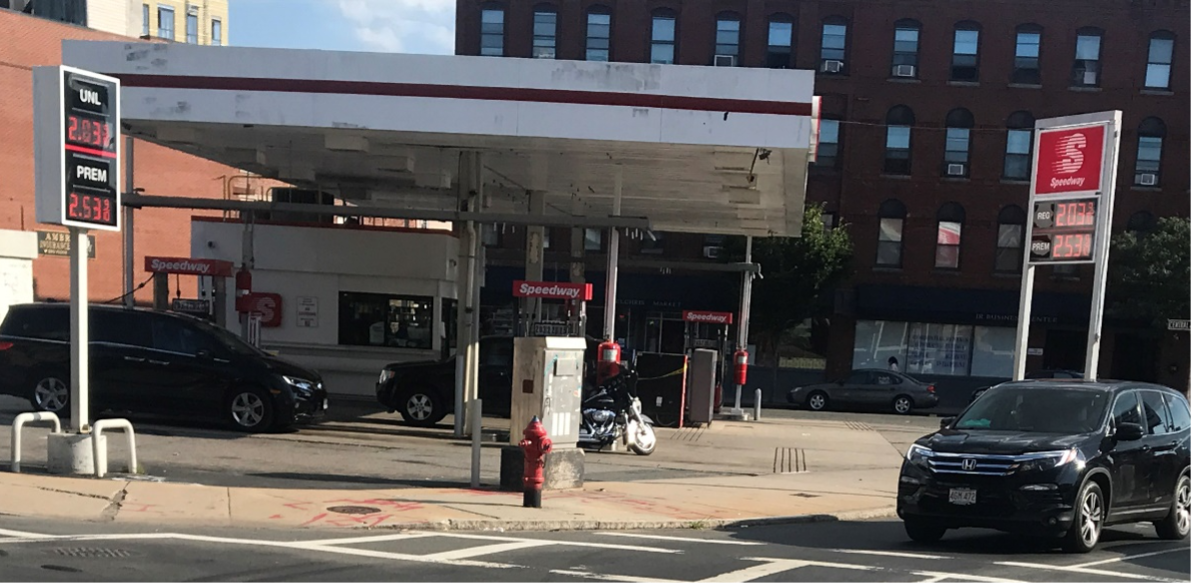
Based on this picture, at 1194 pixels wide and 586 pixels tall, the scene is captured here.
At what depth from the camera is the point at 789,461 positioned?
752 inches

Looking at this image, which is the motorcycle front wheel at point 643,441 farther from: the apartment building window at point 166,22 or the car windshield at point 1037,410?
the apartment building window at point 166,22

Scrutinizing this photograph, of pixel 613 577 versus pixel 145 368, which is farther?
pixel 145 368

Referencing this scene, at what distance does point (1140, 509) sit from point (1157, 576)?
213 centimetres

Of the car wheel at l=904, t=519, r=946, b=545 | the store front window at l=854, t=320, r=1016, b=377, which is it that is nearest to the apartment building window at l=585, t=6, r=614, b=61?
the store front window at l=854, t=320, r=1016, b=377

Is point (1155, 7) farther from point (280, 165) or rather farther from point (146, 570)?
point (146, 570)

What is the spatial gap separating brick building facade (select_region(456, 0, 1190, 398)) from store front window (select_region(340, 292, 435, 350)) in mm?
19861

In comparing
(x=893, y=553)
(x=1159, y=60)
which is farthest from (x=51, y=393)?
(x=1159, y=60)

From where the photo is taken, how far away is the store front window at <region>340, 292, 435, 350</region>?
76.9 ft

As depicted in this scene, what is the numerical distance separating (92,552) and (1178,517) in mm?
10411

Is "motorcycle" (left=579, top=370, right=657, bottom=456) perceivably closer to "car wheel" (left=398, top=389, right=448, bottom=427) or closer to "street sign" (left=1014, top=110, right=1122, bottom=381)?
"car wheel" (left=398, top=389, right=448, bottom=427)

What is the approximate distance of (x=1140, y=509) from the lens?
1121 cm

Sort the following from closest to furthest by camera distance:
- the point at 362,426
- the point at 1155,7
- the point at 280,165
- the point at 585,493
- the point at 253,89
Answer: the point at 585,493
the point at 253,89
the point at 362,426
the point at 280,165
the point at 1155,7

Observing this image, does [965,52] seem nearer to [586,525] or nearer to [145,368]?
[145,368]

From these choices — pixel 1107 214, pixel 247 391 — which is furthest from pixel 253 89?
pixel 1107 214
